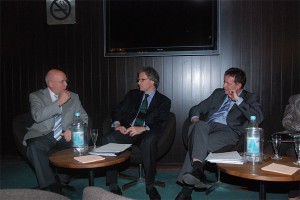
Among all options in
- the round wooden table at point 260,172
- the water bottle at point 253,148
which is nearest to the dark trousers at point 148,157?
the round wooden table at point 260,172

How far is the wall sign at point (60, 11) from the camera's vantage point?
13.8 feet

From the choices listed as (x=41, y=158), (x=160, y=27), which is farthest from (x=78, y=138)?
(x=160, y=27)

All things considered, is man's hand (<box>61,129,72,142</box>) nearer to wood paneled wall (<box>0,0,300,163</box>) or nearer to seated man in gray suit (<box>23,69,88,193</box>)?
seated man in gray suit (<box>23,69,88,193</box>)

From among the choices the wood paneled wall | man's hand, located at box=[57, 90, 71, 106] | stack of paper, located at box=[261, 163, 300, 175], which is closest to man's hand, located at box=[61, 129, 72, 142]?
man's hand, located at box=[57, 90, 71, 106]

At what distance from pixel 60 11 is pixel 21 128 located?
1742mm

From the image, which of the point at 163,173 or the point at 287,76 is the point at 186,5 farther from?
the point at 163,173

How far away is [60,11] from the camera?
4246 mm

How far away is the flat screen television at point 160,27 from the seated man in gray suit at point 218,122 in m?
0.71

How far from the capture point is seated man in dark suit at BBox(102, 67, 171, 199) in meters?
3.11

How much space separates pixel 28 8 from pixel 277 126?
352 cm

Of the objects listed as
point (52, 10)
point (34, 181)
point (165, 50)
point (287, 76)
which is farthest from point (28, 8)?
point (287, 76)

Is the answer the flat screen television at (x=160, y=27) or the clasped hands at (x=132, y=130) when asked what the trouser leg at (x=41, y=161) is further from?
the flat screen television at (x=160, y=27)

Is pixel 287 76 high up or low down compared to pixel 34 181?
up

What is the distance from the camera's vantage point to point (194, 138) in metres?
2.98
